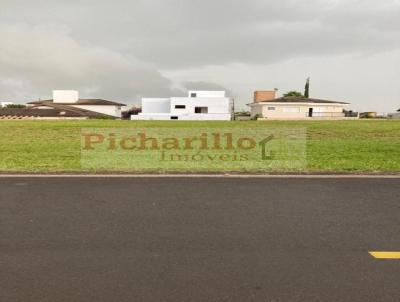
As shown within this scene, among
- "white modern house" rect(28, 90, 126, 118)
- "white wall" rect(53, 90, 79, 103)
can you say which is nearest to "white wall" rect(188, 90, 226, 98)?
"white modern house" rect(28, 90, 126, 118)

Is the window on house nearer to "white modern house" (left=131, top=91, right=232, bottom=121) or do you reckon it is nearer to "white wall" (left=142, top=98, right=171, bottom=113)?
"white modern house" (left=131, top=91, right=232, bottom=121)

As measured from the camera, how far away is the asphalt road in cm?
312

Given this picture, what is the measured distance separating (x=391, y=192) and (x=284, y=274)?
4.36m

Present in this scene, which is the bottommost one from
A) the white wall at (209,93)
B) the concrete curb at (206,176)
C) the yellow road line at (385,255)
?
the yellow road line at (385,255)

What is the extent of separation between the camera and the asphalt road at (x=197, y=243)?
3.12 meters

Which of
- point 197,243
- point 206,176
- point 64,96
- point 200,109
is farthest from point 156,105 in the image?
point 197,243

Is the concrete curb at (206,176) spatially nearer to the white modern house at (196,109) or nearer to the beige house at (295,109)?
the white modern house at (196,109)

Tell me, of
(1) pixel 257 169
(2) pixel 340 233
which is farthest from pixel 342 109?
(2) pixel 340 233

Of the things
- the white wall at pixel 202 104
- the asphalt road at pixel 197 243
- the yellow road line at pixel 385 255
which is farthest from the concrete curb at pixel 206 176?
the white wall at pixel 202 104

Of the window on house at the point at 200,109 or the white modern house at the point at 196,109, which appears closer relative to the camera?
the white modern house at the point at 196,109

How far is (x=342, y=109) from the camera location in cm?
6731

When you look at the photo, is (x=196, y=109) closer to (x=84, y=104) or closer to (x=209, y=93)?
(x=209, y=93)

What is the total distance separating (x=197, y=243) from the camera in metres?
4.12

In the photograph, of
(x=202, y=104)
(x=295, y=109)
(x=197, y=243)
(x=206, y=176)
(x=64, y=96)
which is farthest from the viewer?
(x=64, y=96)
